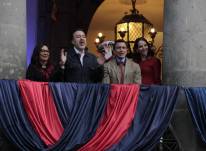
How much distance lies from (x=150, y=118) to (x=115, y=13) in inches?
532

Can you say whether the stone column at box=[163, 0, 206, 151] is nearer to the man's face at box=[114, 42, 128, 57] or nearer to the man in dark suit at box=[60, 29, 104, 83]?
the man's face at box=[114, 42, 128, 57]

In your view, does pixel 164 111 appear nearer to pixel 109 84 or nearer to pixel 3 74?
pixel 109 84

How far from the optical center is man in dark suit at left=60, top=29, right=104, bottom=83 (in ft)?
31.1

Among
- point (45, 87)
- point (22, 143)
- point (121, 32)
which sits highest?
point (121, 32)

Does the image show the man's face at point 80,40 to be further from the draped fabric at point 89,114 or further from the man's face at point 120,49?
the draped fabric at point 89,114

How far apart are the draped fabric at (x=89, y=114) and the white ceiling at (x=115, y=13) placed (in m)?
10.9

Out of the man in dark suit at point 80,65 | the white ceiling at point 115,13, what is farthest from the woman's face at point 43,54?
the white ceiling at point 115,13

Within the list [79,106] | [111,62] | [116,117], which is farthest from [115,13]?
[116,117]

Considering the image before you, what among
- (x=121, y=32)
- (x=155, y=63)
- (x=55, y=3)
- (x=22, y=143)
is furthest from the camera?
(x=55, y=3)

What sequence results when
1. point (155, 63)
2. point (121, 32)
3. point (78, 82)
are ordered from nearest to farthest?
point (78, 82) → point (155, 63) → point (121, 32)

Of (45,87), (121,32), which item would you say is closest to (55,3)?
(121,32)

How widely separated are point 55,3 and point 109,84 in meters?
8.81

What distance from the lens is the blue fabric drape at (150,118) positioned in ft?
28.2

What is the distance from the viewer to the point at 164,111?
8.84 metres
